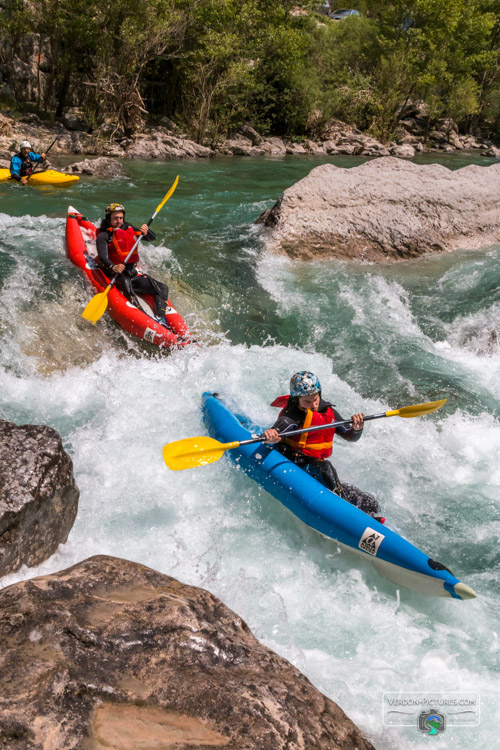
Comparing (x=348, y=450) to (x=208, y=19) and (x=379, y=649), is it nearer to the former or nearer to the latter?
(x=379, y=649)

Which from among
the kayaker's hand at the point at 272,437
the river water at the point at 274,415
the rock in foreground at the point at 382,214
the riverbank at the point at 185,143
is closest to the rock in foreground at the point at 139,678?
the river water at the point at 274,415

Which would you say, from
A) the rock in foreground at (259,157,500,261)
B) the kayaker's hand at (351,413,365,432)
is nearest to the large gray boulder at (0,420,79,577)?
the kayaker's hand at (351,413,365,432)

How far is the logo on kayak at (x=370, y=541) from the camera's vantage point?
11.1ft

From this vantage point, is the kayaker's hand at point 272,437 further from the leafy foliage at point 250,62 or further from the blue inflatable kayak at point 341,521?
the leafy foliage at point 250,62

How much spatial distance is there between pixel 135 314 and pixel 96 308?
0.40 m

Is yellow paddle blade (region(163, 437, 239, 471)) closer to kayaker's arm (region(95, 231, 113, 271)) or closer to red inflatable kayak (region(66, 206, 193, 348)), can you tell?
red inflatable kayak (region(66, 206, 193, 348))

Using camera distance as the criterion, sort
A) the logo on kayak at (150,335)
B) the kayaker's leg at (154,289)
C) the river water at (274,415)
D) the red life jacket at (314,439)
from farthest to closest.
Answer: the kayaker's leg at (154,289)
the logo on kayak at (150,335)
the red life jacket at (314,439)
the river water at (274,415)

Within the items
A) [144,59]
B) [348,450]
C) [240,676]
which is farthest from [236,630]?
[144,59]

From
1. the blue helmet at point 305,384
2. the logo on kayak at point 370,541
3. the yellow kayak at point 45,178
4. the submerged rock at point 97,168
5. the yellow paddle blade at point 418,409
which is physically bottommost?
the submerged rock at point 97,168

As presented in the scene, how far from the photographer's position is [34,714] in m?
1.78

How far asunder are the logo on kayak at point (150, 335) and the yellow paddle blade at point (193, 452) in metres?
1.94

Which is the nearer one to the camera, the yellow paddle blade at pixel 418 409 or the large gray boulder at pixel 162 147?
the yellow paddle blade at pixel 418 409

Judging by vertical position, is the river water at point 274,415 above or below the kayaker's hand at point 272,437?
below

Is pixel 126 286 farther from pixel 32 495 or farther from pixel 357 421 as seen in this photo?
pixel 32 495
